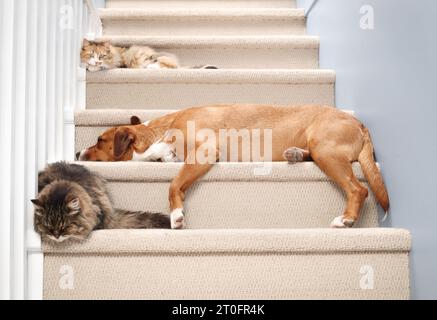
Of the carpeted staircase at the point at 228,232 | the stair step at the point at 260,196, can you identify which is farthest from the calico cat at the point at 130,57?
the stair step at the point at 260,196

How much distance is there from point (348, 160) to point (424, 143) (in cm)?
36

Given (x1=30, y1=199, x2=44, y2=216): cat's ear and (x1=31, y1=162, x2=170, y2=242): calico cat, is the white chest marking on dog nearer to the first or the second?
(x1=31, y1=162, x2=170, y2=242): calico cat

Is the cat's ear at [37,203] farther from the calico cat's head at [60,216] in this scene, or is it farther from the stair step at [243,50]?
the stair step at [243,50]

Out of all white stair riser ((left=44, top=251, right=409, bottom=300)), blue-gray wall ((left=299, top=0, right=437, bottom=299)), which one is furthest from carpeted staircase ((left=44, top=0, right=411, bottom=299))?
blue-gray wall ((left=299, top=0, right=437, bottom=299))

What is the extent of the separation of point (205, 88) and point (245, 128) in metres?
0.47

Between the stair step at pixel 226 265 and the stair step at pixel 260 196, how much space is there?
0.86ft

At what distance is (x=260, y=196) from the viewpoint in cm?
176

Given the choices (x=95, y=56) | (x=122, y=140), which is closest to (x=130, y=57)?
(x=95, y=56)

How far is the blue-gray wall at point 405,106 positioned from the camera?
139 centimetres

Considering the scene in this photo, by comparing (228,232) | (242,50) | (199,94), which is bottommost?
(228,232)

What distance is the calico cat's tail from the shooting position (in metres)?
1.65

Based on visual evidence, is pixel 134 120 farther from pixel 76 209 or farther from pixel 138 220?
pixel 76 209

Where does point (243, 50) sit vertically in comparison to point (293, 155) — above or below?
above
